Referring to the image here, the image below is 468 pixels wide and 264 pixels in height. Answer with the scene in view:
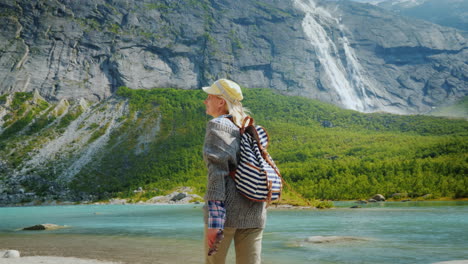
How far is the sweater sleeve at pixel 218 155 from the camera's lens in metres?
4.72

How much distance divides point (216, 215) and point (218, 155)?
2.13ft

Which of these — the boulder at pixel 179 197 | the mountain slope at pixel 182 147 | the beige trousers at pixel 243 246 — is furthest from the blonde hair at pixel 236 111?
the boulder at pixel 179 197

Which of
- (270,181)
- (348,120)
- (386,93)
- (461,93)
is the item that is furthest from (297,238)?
(461,93)

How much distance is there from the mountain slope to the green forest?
267 millimetres

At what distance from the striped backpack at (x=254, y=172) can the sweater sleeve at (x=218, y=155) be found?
0.13 m

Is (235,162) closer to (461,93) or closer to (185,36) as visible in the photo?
(185,36)

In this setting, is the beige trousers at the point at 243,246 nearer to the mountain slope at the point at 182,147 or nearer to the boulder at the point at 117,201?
the mountain slope at the point at 182,147

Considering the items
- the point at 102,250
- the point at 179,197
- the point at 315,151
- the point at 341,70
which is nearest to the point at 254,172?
the point at 102,250

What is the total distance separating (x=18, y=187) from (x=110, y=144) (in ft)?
81.6

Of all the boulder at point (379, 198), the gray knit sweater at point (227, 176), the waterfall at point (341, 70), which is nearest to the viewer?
the gray knit sweater at point (227, 176)

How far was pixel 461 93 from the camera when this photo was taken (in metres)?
192

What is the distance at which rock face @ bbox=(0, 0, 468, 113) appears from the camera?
145375 millimetres

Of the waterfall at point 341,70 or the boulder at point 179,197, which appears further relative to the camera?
the waterfall at point 341,70

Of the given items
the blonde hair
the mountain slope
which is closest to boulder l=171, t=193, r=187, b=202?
the mountain slope
